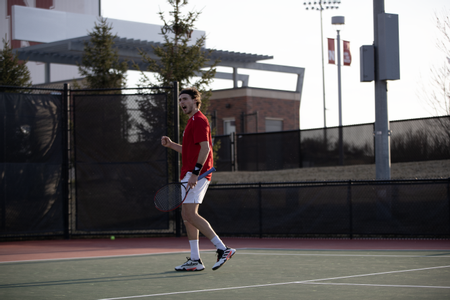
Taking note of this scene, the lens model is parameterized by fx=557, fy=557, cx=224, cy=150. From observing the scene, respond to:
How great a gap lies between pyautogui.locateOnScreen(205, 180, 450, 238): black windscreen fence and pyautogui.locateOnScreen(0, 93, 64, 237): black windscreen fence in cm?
312

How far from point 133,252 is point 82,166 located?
2.90 m

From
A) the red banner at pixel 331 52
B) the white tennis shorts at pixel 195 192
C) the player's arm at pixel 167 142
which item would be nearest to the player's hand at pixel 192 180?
the white tennis shorts at pixel 195 192

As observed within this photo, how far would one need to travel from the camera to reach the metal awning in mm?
27266

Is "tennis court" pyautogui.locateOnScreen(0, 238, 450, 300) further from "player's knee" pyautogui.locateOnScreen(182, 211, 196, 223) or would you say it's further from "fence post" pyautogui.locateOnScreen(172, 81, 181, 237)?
"fence post" pyautogui.locateOnScreen(172, 81, 181, 237)

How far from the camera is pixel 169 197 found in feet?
21.0

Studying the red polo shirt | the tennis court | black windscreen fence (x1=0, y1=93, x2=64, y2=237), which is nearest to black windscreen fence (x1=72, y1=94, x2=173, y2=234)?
black windscreen fence (x1=0, y1=93, x2=64, y2=237)

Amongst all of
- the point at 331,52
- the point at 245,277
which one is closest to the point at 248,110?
the point at 331,52

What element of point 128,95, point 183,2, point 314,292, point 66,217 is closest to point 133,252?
point 66,217

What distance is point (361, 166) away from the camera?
19250 mm

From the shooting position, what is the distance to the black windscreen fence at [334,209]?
34.6 ft

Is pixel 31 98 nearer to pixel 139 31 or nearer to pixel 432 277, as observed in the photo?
pixel 432 277

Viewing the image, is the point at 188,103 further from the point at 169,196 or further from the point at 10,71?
the point at 10,71

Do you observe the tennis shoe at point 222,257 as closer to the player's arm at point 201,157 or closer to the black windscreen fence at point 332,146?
the player's arm at point 201,157

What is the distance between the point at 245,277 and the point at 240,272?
0.41 metres
